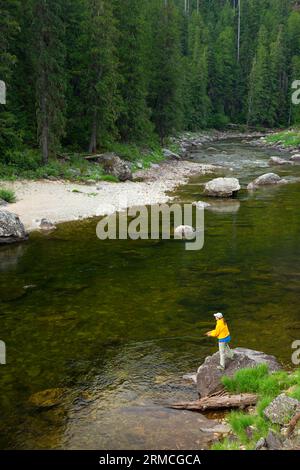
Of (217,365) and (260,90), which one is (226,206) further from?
(260,90)

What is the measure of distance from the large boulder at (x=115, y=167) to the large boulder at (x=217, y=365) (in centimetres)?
2857

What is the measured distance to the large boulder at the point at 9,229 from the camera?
21109 mm

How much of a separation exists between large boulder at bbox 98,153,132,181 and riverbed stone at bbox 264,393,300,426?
101ft

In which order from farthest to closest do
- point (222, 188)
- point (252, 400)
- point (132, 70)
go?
point (132, 70)
point (222, 188)
point (252, 400)

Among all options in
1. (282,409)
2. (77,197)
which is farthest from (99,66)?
(282,409)

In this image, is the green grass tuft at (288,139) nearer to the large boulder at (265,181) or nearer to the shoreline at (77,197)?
the large boulder at (265,181)

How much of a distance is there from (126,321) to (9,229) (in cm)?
1001

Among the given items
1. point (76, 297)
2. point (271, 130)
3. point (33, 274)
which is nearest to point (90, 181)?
point (33, 274)

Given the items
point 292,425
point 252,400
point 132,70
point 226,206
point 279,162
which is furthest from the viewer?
point 279,162

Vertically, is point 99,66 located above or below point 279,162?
above

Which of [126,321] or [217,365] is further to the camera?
[126,321]

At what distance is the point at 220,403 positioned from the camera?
9.27 m

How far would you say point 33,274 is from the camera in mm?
17312
